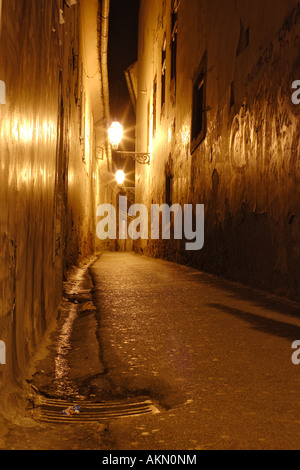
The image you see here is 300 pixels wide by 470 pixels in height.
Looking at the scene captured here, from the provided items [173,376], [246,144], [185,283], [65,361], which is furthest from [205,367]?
[246,144]

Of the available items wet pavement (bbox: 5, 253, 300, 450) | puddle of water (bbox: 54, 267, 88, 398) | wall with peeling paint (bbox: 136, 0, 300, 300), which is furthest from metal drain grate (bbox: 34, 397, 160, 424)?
wall with peeling paint (bbox: 136, 0, 300, 300)

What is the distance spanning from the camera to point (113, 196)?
2630 centimetres

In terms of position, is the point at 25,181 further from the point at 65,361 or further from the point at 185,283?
the point at 185,283

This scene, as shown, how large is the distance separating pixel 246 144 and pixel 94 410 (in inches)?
134

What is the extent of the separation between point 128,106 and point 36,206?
20522mm

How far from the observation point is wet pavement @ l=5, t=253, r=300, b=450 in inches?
52.9

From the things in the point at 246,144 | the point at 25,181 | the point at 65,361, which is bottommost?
the point at 65,361

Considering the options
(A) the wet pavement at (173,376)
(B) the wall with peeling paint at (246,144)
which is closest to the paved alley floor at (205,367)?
(A) the wet pavement at (173,376)

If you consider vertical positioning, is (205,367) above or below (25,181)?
below

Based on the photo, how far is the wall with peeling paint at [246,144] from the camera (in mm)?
3449

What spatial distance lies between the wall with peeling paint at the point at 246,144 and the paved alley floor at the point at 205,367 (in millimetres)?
555

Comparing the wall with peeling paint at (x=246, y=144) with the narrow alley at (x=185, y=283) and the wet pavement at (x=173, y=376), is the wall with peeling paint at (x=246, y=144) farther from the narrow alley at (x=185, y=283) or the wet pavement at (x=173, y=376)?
the wet pavement at (x=173, y=376)

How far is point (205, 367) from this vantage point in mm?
1983

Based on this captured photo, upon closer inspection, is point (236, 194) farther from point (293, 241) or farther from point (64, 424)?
point (64, 424)
